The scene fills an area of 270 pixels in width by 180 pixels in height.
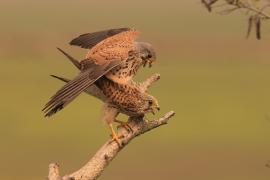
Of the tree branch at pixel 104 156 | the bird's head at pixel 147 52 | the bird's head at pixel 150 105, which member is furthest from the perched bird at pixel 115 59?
the tree branch at pixel 104 156

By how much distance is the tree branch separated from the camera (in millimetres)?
6258

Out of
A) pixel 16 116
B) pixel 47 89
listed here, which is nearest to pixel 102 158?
pixel 16 116

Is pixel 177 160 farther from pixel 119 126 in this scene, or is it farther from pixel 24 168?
pixel 119 126

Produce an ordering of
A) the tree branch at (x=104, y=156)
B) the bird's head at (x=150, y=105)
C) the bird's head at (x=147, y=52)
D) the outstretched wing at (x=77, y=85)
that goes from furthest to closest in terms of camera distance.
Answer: the bird's head at (x=147, y=52)
the bird's head at (x=150, y=105)
the outstretched wing at (x=77, y=85)
the tree branch at (x=104, y=156)

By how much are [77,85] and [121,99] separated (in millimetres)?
345

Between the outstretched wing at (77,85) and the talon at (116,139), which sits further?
the talon at (116,139)

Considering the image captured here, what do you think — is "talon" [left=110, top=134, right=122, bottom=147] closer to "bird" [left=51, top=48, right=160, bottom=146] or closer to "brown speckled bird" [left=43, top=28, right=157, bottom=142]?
"bird" [left=51, top=48, right=160, bottom=146]

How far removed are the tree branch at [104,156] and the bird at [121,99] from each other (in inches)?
1.7

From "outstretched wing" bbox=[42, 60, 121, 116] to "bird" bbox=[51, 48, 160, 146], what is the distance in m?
0.10

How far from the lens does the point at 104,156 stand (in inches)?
257

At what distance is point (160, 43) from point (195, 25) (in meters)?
17.2

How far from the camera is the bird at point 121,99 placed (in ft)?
23.2

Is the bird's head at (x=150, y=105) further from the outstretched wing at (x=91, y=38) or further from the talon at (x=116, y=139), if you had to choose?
the outstretched wing at (x=91, y=38)

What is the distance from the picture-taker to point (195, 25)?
69.3m
